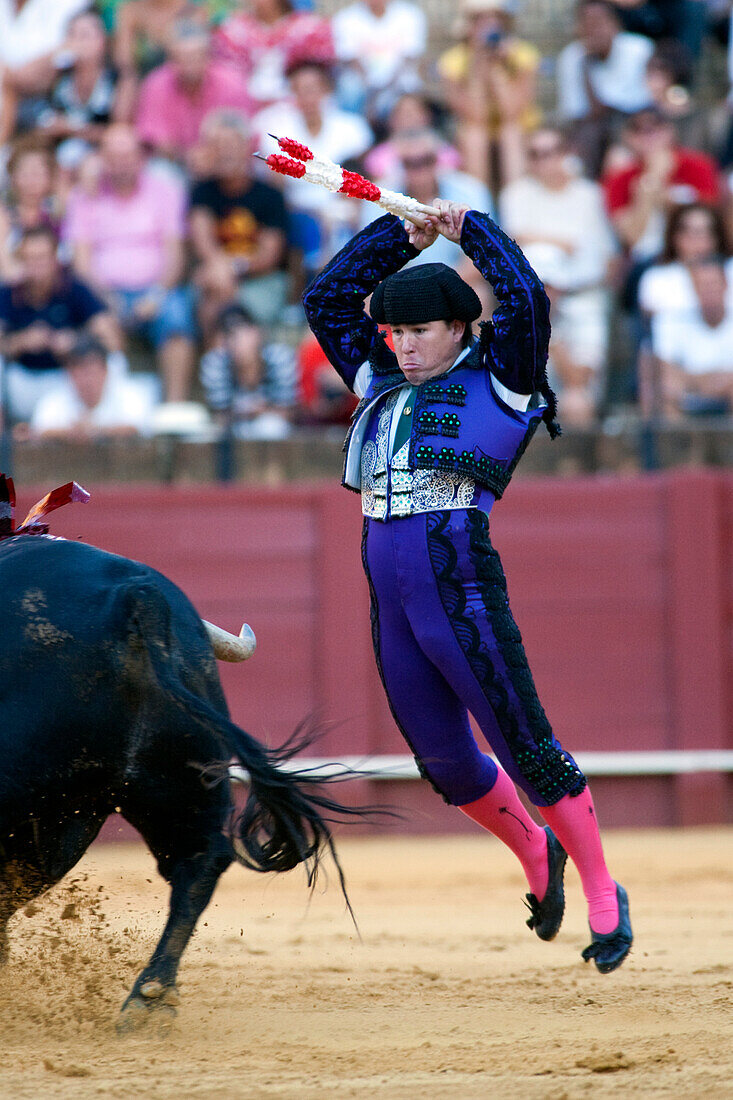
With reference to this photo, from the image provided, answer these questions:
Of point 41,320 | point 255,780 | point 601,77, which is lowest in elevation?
point 255,780

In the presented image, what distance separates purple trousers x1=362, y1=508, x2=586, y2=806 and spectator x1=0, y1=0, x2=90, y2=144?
5.41 metres

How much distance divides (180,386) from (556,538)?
173 cm

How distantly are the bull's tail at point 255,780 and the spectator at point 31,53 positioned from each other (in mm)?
5525

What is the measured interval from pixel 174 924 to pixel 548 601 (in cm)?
330

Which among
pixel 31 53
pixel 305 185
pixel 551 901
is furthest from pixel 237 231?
pixel 551 901

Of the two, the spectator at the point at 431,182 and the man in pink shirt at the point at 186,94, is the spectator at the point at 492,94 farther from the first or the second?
the man in pink shirt at the point at 186,94

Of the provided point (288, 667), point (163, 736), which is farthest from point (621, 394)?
point (163, 736)

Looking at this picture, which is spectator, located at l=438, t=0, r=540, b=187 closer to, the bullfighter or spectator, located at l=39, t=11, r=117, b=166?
spectator, located at l=39, t=11, r=117, b=166

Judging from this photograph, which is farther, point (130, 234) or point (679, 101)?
point (679, 101)

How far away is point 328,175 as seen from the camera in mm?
2816

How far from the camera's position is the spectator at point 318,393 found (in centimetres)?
589

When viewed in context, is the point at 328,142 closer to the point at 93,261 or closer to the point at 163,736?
the point at 93,261

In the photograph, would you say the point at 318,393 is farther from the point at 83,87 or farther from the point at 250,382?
the point at 83,87

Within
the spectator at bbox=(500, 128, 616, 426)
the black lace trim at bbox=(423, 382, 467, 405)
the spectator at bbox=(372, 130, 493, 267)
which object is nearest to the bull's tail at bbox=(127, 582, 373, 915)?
the black lace trim at bbox=(423, 382, 467, 405)
